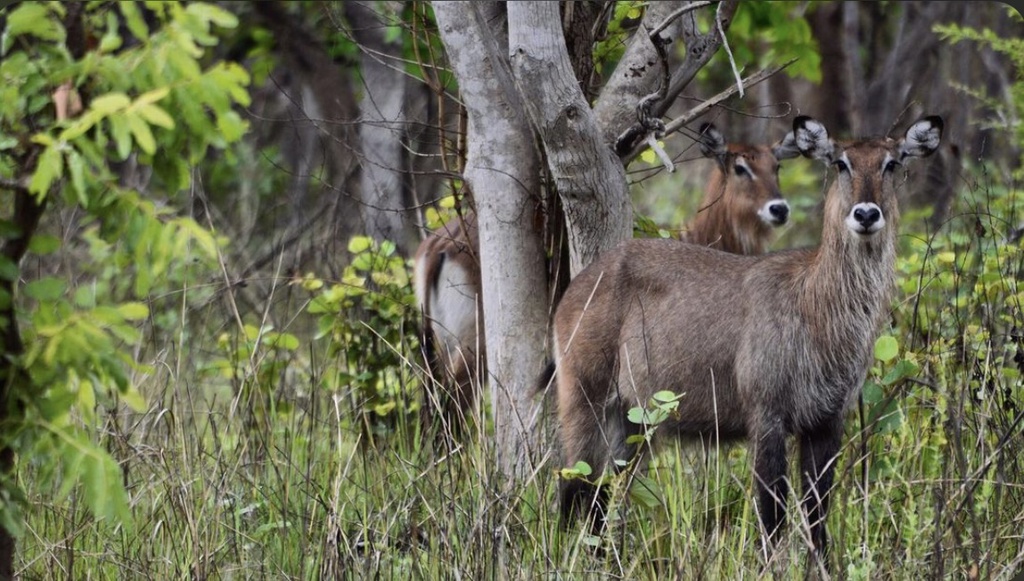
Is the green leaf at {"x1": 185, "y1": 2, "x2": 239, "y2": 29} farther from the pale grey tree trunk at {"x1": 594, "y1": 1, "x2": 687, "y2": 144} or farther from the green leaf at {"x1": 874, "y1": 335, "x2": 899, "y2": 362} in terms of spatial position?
the green leaf at {"x1": 874, "y1": 335, "x2": 899, "y2": 362}

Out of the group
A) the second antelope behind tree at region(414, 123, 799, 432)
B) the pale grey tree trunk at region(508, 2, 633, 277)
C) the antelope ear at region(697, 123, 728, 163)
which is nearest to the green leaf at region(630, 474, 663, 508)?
the pale grey tree trunk at region(508, 2, 633, 277)

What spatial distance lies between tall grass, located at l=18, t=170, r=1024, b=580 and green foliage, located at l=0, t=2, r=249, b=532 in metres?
0.72

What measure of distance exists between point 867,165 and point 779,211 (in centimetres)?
222

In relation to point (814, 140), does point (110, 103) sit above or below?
above

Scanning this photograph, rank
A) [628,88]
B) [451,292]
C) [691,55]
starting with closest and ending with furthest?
[691,55], [628,88], [451,292]

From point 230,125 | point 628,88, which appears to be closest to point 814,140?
point 628,88

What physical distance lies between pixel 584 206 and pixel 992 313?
1391 mm

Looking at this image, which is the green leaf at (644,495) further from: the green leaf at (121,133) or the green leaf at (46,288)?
the green leaf at (121,133)

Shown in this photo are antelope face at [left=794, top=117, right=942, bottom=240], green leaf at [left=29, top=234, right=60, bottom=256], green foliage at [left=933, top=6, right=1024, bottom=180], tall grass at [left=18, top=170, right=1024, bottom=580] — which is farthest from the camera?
green foliage at [left=933, top=6, right=1024, bottom=180]

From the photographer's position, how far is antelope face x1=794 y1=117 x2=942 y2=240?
4199 mm

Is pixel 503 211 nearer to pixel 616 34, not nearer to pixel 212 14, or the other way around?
pixel 616 34

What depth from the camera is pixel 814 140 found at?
4430 mm

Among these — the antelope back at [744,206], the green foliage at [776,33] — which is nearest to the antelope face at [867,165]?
the antelope back at [744,206]

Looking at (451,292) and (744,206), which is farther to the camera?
(744,206)
